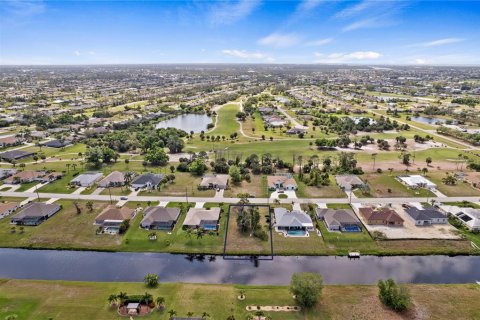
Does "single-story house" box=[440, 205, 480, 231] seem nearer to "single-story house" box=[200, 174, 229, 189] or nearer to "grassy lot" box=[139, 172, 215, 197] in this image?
"single-story house" box=[200, 174, 229, 189]

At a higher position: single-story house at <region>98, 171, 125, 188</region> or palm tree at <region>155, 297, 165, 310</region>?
single-story house at <region>98, 171, 125, 188</region>

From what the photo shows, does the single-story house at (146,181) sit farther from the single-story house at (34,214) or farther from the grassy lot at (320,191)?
the grassy lot at (320,191)

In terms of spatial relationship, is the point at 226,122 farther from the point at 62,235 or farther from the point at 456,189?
the point at 62,235

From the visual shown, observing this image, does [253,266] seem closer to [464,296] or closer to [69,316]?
→ [69,316]

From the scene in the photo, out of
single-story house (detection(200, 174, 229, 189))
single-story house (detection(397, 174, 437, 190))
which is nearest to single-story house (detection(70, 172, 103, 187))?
single-story house (detection(200, 174, 229, 189))

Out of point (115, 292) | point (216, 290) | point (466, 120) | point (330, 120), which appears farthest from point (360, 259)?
point (466, 120)

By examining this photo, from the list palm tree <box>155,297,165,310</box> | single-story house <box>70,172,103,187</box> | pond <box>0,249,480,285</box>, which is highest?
single-story house <box>70,172,103,187</box>

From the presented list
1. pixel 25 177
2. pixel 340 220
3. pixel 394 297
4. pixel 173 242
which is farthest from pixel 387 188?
pixel 25 177
